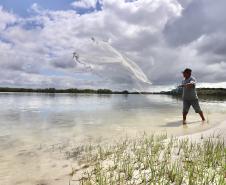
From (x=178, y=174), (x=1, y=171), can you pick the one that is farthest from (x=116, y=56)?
(x=178, y=174)

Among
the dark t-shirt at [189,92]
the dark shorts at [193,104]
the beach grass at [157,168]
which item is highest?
the dark t-shirt at [189,92]

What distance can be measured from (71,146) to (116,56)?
16.5ft

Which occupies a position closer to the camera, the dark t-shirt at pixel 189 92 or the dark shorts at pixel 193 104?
the dark t-shirt at pixel 189 92

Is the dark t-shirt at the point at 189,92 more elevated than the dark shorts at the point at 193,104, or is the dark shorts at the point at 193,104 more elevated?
the dark t-shirt at the point at 189,92

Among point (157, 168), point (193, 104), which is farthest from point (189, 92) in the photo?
point (157, 168)

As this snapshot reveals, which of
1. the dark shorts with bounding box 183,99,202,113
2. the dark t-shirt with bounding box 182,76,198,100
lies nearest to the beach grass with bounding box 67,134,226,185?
the dark t-shirt with bounding box 182,76,198,100

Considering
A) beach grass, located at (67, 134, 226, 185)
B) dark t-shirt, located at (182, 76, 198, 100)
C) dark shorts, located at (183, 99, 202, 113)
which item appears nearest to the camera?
beach grass, located at (67, 134, 226, 185)

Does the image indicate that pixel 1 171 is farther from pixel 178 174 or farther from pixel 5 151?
pixel 178 174

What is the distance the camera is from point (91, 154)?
644 centimetres

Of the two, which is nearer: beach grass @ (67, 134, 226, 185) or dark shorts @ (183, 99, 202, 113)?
beach grass @ (67, 134, 226, 185)

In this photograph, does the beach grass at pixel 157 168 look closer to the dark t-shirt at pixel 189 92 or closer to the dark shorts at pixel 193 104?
the dark t-shirt at pixel 189 92

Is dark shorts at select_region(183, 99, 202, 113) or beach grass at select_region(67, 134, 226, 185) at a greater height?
dark shorts at select_region(183, 99, 202, 113)

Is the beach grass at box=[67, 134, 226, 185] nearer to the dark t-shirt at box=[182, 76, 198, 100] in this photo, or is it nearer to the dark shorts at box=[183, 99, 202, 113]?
the dark t-shirt at box=[182, 76, 198, 100]

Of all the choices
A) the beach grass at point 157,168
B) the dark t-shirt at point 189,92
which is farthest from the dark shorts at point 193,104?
the beach grass at point 157,168
